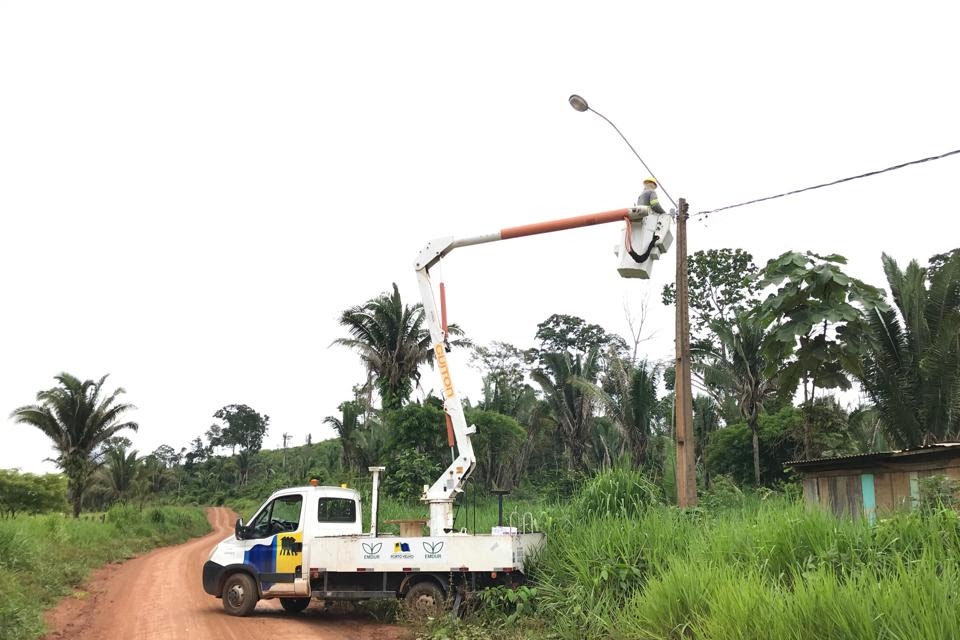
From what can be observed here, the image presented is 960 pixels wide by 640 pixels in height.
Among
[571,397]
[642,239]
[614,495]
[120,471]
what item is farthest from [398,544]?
[120,471]

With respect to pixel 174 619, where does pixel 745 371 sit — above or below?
above

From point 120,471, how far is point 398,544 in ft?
147

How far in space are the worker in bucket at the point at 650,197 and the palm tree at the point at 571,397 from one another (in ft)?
73.8

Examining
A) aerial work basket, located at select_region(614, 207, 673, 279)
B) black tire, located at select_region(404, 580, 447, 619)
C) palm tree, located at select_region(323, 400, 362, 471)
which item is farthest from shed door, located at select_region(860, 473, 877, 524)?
palm tree, located at select_region(323, 400, 362, 471)

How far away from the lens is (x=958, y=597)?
17.6 ft

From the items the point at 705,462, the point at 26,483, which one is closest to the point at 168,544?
the point at 26,483

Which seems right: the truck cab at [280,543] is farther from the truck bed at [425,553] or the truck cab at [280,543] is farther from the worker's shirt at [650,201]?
the worker's shirt at [650,201]

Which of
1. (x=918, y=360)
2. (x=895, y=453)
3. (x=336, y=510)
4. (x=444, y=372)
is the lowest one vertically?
(x=336, y=510)

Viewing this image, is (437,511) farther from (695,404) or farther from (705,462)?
(695,404)

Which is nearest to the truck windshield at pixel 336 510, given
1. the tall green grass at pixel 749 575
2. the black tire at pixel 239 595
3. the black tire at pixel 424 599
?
the black tire at pixel 239 595

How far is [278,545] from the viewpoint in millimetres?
12930

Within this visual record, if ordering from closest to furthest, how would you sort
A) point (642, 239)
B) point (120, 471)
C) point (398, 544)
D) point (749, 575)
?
1. point (749, 575)
2. point (642, 239)
3. point (398, 544)
4. point (120, 471)

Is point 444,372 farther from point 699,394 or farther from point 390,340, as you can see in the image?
point 699,394

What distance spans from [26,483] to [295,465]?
3427cm
